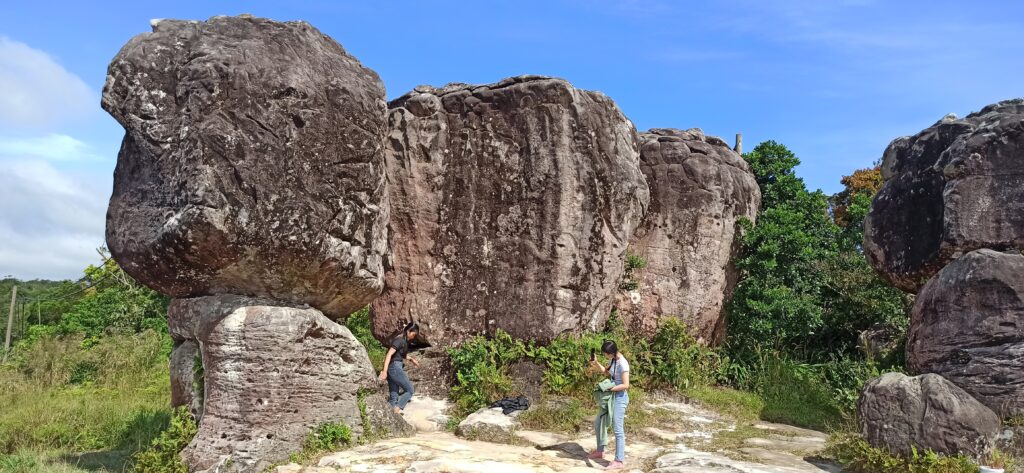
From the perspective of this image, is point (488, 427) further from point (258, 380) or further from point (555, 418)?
point (258, 380)

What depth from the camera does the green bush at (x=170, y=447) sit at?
775cm

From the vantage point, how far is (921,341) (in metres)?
8.03

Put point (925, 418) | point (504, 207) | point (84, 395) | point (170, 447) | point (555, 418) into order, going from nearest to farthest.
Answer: point (925, 418)
point (170, 447)
point (555, 418)
point (504, 207)
point (84, 395)

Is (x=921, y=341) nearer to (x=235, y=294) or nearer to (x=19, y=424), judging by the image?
(x=235, y=294)

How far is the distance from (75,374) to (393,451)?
10.6 metres

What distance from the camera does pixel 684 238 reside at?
12.5m

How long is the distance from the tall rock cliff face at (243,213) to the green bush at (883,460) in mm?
5072

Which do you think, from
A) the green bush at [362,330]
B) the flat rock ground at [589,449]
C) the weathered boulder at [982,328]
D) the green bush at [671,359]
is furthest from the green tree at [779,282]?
the green bush at [362,330]

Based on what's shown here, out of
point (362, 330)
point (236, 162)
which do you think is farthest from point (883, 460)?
point (362, 330)

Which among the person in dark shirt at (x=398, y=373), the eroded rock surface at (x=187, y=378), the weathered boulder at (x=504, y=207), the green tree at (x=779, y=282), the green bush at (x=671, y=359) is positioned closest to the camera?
the eroded rock surface at (x=187, y=378)

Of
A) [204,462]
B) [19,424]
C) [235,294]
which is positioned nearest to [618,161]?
[235,294]

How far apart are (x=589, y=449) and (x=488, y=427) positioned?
1231 mm

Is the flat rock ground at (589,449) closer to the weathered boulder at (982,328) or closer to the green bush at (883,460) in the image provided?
the green bush at (883,460)

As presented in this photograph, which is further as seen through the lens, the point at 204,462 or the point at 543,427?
the point at 543,427
